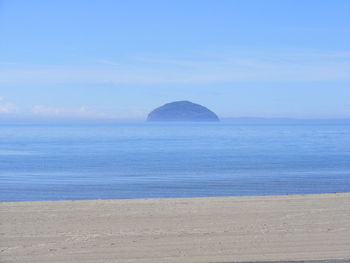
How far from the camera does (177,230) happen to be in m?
8.52

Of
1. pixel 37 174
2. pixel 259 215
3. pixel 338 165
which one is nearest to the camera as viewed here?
pixel 259 215

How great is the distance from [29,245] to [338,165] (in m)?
24.9

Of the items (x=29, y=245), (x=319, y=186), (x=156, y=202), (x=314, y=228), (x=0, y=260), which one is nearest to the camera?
(x=0, y=260)

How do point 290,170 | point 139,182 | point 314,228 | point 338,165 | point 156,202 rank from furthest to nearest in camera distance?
1. point 338,165
2. point 290,170
3. point 139,182
4. point 156,202
5. point 314,228

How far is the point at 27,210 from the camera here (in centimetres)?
1069

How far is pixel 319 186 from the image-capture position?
19031 mm

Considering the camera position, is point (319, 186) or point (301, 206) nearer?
point (301, 206)

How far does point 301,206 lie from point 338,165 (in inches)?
795

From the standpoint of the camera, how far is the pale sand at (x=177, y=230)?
6.97 metres

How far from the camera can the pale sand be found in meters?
6.97

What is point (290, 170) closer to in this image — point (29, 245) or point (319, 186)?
point (319, 186)

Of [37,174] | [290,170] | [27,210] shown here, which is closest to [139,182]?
[37,174]

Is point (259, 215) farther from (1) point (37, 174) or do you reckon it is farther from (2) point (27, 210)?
(1) point (37, 174)

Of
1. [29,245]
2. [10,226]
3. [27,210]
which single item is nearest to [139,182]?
[27,210]
